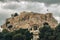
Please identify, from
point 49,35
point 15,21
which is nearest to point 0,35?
point 49,35

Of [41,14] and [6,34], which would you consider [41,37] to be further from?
[41,14]

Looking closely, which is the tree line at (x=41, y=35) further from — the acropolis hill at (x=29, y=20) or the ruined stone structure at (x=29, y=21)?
the acropolis hill at (x=29, y=20)

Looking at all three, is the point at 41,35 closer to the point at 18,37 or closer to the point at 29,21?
the point at 18,37


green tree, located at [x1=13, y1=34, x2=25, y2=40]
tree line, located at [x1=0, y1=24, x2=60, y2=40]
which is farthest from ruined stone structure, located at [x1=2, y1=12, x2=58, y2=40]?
green tree, located at [x1=13, y1=34, x2=25, y2=40]

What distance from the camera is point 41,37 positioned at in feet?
369

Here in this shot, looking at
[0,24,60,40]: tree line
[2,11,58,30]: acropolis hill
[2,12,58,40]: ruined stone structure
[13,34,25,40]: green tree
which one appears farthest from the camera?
[2,11,58,30]: acropolis hill

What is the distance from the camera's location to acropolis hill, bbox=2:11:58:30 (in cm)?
14900

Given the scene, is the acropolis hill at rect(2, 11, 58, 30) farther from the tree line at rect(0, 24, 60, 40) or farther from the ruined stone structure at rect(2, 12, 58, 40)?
the tree line at rect(0, 24, 60, 40)

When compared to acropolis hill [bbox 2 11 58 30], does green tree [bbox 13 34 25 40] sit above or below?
below

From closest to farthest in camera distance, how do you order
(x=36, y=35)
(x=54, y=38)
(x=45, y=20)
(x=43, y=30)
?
(x=54, y=38) < (x=43, y=30) < (x=36, y=35) < (x=45, y=20)

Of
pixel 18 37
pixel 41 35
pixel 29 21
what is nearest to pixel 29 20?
pixel 29 21

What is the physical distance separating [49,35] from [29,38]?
10451 millimetres

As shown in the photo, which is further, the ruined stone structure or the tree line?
Result: the ruined stone structure

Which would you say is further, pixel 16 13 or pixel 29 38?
pixel 16 13
